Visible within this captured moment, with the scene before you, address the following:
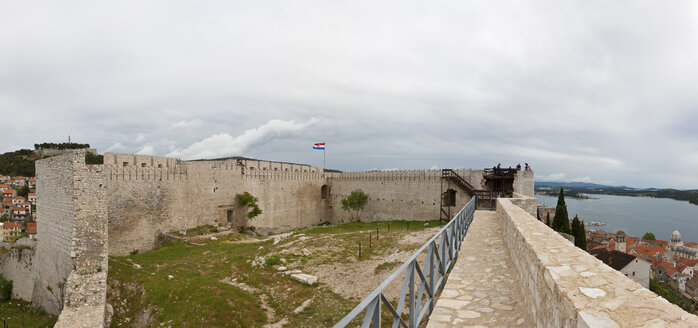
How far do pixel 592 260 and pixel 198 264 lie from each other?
14023mm

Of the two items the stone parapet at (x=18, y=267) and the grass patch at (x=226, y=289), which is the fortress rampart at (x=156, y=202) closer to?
the stone parapet at (x=18, y=267)

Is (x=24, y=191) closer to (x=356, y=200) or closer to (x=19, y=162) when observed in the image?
(x=19, y=162)

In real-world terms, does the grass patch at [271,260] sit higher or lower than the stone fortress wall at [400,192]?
lower

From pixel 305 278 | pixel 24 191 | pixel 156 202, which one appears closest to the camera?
pixel 305 278

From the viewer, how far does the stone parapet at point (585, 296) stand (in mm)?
1815

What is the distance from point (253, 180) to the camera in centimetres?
2523

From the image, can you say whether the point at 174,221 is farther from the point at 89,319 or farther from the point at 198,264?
the point at 89,319

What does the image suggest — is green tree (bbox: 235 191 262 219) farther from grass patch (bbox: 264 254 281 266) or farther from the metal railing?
the metal railing

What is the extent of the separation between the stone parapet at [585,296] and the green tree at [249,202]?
22282mm

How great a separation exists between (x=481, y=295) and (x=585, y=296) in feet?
8.87

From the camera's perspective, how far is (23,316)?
1241 cm

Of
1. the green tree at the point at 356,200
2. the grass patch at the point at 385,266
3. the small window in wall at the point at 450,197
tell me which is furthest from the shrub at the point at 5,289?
the small window in wall at the point at 450,197

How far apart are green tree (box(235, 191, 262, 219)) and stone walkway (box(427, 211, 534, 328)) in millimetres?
19267

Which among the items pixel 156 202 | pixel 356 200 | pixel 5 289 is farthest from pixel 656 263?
pixel 5 289
